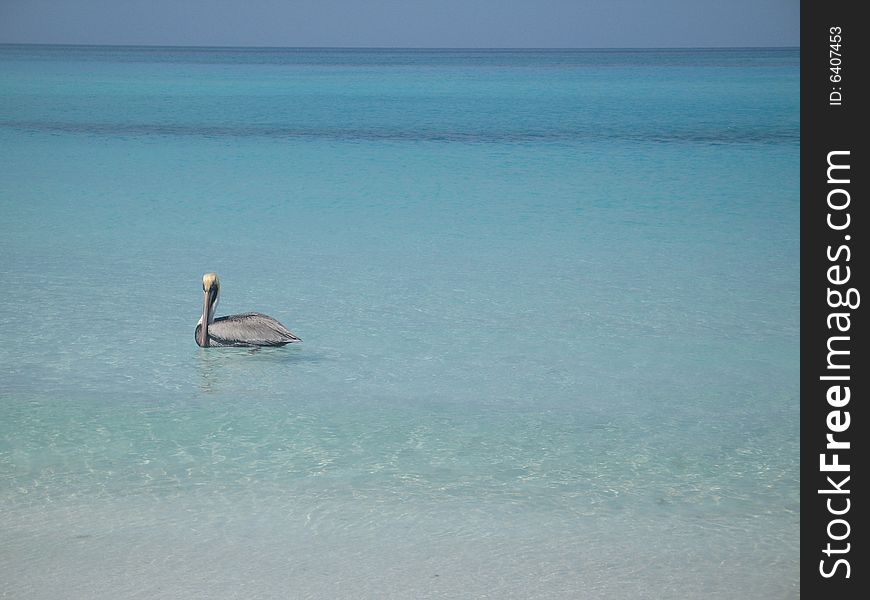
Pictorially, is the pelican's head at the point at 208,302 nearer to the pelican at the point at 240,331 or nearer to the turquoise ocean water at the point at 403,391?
the pelican at the point at 240,331

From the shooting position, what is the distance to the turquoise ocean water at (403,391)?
365cm

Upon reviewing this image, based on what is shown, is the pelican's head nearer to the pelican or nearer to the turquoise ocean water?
the pelican

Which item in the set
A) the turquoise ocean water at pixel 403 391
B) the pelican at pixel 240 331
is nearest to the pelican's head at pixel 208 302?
the pelican at pixel 240 331

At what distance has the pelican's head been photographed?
19.0 feet

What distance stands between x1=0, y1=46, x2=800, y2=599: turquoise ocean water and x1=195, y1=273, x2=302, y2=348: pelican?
9 centimetres

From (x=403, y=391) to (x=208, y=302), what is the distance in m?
1.28

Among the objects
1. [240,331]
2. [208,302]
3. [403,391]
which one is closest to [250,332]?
[240,331]

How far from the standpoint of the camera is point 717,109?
81.2ft

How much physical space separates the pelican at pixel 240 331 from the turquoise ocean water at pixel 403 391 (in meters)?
0.09

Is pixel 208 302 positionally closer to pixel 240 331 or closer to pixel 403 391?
pixel 240 331

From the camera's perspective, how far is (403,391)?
17.2ft

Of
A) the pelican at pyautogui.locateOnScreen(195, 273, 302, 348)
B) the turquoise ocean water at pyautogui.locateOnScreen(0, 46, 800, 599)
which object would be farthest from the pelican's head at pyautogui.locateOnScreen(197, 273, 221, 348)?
the turquoise ocean water at pyautogui.locateOnScreen(0, 46, 800, 599)

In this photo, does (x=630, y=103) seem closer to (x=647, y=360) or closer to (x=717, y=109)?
(x=717, y=109)

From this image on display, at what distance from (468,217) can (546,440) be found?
568 centimetres
